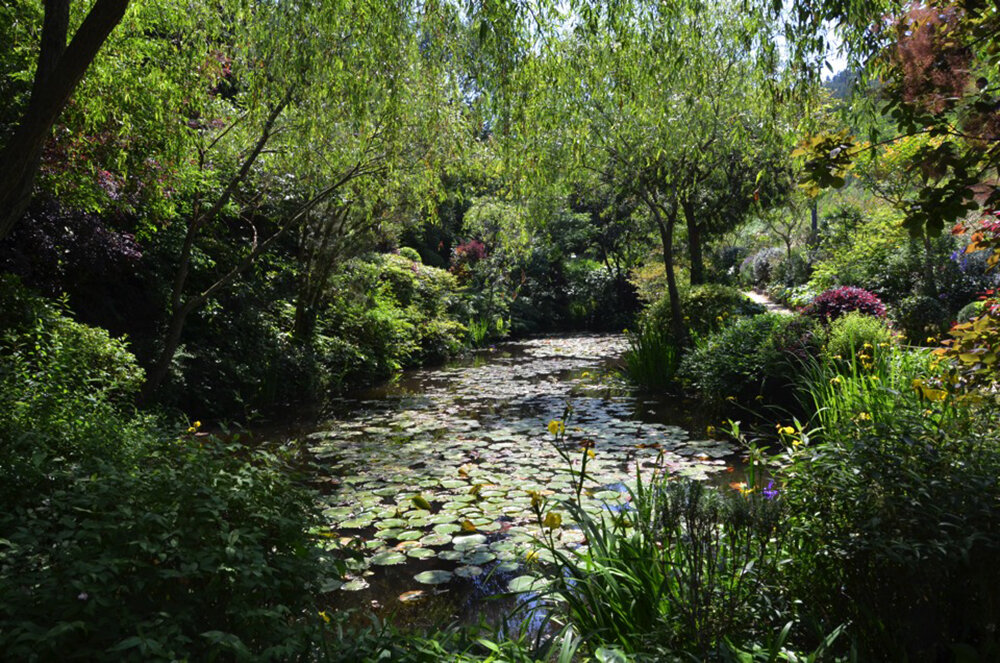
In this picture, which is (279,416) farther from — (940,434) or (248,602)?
(940,434)

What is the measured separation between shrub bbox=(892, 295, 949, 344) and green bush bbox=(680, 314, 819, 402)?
299cm

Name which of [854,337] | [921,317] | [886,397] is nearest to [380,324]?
[854,337]

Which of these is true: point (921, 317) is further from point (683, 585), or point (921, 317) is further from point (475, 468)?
point (683, 585)

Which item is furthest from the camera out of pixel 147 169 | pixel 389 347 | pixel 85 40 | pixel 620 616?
pixel 389 347

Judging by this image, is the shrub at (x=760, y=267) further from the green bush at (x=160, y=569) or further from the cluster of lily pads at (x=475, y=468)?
the green bush at (x=160, y=569)

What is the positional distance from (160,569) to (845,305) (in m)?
8.17

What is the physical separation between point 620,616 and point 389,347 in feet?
29.3

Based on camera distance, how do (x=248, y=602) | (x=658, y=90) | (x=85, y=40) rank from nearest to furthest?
(x=248, y=602)
(x=85, y=40)
(x=658, y=90)

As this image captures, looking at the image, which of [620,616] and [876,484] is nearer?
[876,484]

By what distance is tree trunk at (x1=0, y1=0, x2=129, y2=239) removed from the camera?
8.71ft

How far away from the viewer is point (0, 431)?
285 centimetres

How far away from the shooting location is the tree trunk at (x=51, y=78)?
105 inches

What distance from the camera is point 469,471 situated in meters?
5.16

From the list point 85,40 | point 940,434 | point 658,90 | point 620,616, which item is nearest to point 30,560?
point 620,616
